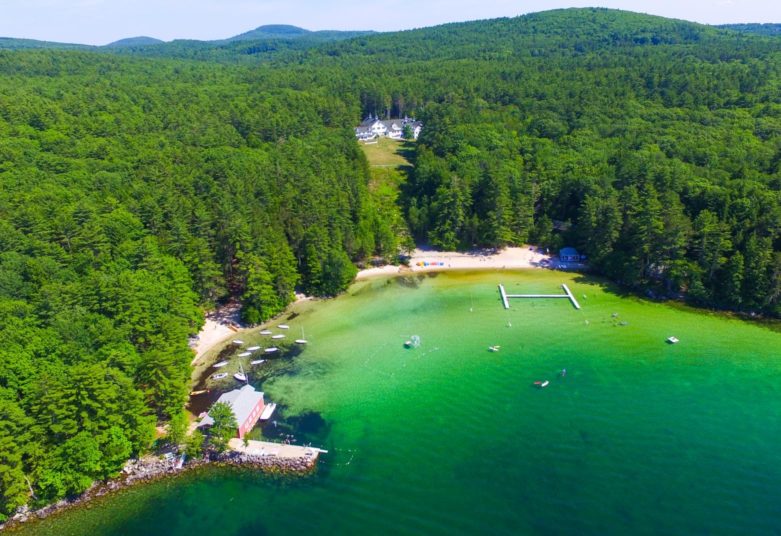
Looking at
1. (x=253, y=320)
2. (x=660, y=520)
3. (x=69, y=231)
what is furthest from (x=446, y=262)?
(x=69, y=231)

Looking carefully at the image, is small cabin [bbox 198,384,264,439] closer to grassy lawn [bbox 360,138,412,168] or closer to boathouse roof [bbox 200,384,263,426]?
boathouse roof [bbox 200,384,263,426]

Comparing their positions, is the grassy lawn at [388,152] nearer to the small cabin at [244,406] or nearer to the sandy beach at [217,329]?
the sandy beach at [217,329]

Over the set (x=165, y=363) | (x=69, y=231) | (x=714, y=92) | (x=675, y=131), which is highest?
(x=714, y=92)

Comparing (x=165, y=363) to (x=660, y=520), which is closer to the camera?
(x=660, y=520)

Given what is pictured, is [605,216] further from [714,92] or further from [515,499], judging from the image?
[714,92]

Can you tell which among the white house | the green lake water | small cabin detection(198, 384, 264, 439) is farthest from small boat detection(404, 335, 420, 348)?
the white house

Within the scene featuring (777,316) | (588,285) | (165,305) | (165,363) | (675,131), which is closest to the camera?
(165,363)

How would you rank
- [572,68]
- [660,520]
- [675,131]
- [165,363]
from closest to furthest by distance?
[660,520] → [165,363] → [675,131] → [572,68]

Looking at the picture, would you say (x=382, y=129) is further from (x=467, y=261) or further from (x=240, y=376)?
(x=240, y=376)
